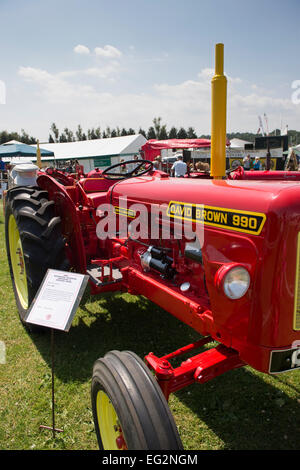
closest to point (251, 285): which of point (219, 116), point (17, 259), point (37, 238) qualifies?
point (219, 116)

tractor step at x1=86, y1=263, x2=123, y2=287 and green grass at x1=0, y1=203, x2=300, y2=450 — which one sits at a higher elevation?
tractor step at x1=86, y1=263, x2=123, y2=287

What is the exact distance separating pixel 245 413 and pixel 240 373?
437 mm

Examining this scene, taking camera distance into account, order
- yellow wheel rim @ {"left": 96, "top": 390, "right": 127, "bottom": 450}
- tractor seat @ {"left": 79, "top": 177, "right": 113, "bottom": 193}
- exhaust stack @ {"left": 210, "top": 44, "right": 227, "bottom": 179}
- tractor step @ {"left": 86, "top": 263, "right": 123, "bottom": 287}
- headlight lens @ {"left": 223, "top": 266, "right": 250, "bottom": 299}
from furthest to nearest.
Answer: tractor seat @ {"left": 79, "top": 177, "right": 113, "bottom": 193} < tractor step @ {"left": 86, "top": 263, "right": 123, "bottom": 287} < exhaust stack @ {"left": 210, "top": 44, "right": 227, "bottom": 179} < yellow wheel rim @ {"left": 96, "top": 390, "right": 127, "bottom": 450} < headlight lens @ {"left": 223, "top": 266, "right": 250, "bottom": 299}

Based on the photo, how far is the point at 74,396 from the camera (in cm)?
242

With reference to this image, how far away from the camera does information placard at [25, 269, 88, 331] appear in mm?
2033

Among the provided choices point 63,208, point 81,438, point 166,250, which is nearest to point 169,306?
point 166,250

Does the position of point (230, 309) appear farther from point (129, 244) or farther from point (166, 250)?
point (129, 244)

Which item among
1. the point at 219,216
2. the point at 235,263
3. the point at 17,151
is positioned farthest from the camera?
the point at 17,151

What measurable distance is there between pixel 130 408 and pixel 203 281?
2.94 ft

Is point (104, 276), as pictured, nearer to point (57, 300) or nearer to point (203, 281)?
point (57, 300)

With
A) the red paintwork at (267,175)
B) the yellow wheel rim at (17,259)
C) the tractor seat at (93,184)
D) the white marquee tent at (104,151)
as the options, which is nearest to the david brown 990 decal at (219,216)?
the red paintwork at (267,175)

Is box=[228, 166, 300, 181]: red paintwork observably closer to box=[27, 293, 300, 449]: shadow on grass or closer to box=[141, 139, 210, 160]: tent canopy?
box=[27, 293, 300, 449]: shadow on grass

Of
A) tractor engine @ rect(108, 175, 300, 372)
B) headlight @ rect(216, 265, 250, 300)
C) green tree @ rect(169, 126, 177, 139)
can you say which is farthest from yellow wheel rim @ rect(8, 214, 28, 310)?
green tree @ rect(169, 126, 177, 139)

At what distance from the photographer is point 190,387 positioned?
2.55 metres
